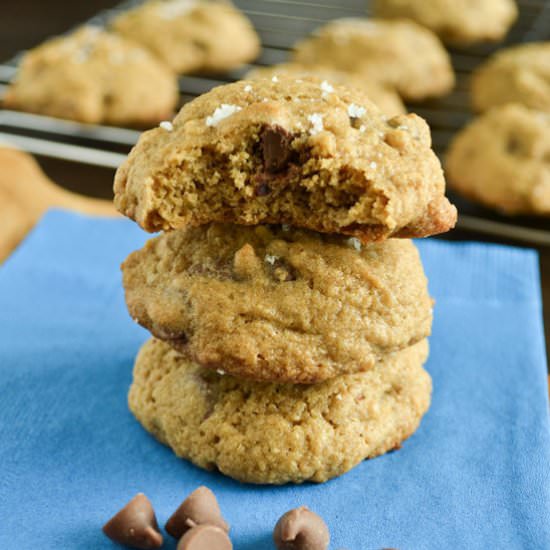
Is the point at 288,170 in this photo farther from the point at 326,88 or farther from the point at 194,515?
the point at 194,515

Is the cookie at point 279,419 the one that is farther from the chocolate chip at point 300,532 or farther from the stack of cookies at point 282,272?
the chocolate chip at point 300,532

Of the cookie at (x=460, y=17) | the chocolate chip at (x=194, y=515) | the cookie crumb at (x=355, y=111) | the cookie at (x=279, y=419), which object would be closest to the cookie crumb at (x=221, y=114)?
the cookie crumb at (x=355, y=111)

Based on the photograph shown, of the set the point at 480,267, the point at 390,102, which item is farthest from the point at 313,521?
the point at 390,102

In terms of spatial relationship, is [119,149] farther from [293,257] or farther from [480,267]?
[293,257]

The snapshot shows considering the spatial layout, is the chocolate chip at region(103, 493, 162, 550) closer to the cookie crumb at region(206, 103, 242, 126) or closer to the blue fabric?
the blue fabric

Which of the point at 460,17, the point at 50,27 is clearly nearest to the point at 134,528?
the point at 460,17

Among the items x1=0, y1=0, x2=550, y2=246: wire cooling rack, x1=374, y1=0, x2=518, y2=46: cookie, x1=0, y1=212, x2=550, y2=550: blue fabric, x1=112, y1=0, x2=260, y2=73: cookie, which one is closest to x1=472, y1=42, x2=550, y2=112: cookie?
x1=0, y1=0, x2=550, y2=246: wire cooling rack
